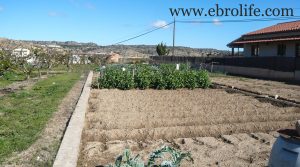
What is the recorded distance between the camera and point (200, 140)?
771 centimetres

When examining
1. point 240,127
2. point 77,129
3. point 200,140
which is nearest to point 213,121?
point 240,127

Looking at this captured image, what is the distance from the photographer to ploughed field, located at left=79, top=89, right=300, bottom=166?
6.73 metres

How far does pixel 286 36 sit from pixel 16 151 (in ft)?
97.0

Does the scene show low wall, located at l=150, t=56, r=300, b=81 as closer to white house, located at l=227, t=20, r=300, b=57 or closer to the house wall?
white house, located at l=227, t=20, r=300, b=57

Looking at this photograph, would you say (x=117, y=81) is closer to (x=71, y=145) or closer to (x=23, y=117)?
(x=23, y=117)

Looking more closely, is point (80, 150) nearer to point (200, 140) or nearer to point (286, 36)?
point (200, 140)

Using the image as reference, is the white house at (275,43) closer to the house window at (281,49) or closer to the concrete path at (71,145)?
the house window at (281,49)

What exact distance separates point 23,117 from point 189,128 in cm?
410

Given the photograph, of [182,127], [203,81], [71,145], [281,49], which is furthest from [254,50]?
[71,145]

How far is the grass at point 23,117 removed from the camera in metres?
6.98

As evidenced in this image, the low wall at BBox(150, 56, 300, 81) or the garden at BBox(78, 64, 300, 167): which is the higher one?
the low wall at BBox(150, 56, 300, 81)

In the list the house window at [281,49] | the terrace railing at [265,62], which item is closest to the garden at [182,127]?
the terrace railing at [265,62]

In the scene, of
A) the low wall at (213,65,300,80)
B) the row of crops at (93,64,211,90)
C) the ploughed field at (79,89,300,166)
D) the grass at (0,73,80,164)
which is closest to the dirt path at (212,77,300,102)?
the row of crops at (93,64,211,90)

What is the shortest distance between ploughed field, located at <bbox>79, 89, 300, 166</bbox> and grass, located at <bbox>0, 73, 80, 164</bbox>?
105 cm
